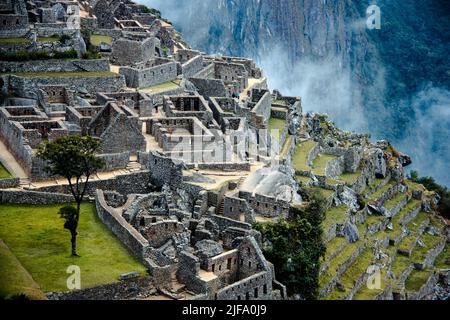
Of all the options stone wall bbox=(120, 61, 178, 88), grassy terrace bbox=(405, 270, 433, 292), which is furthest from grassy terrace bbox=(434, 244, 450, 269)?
stone wall bbox=(120, 61, 178, 88)

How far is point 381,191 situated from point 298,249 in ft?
96.4

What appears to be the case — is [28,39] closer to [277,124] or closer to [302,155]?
[277,124]

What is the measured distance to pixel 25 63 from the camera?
6919 cm

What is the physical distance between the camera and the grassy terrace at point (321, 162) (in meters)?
73.1

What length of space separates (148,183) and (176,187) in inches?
84.0

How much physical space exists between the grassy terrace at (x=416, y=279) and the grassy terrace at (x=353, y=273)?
16.4ft

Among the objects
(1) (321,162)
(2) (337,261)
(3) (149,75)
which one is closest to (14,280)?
(2) (337,261)

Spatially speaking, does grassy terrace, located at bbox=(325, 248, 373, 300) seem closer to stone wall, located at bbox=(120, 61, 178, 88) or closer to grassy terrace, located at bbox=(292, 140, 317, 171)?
grassy terrace, located at bbox=(292, 140, 317, 171)

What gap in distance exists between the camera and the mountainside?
128375mm

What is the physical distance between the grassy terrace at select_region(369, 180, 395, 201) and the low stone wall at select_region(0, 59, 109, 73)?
2395 centimetres

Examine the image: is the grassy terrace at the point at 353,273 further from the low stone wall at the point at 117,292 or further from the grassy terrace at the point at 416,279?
the low stone wall at the point at 117,292

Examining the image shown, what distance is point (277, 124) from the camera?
7925 centimetres
